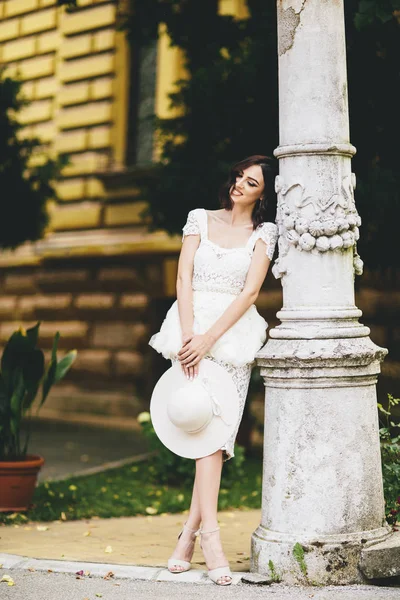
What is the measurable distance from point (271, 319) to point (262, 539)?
5.97 meters

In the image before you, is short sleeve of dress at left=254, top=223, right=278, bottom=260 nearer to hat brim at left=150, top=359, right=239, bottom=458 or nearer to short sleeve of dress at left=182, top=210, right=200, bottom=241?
short sleeve of dress at left=182, top=210, right=200, bottom=241

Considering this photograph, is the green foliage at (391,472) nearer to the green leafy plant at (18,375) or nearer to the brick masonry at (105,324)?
the green leafy plant at (18,375)

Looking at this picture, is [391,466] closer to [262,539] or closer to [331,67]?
[262,539]

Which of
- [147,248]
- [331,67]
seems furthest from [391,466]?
[147,248]

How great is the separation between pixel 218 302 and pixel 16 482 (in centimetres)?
243

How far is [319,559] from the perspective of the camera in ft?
12.4

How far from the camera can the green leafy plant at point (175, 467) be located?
713cm

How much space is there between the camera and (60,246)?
39.4ft

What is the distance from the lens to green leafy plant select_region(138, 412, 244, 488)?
713cm

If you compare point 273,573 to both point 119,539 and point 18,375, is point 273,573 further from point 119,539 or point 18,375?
point 18,375

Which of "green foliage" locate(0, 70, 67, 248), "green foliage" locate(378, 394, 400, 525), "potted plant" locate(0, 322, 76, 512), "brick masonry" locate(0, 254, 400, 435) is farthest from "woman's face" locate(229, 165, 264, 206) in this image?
"brick masonry" locate(0, 254, 400, 435)

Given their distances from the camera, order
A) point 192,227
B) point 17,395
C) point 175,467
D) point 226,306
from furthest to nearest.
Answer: point 175,467 < point 17,395 < point 192,227 < point 226,306

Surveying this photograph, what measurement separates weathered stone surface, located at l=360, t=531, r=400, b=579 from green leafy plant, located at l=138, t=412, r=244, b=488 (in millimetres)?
3390

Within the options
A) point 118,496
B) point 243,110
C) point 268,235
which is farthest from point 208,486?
point 243,110
